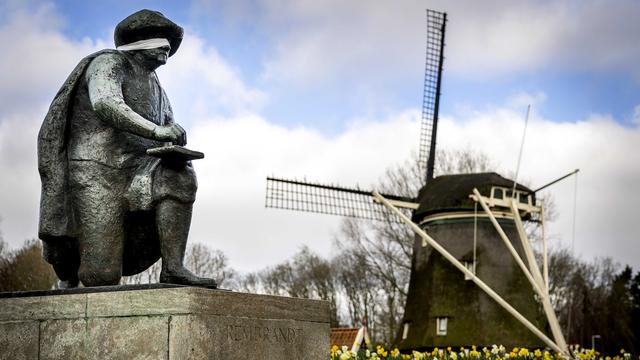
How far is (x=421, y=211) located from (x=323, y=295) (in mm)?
28285

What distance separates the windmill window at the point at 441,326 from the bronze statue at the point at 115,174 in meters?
24.2

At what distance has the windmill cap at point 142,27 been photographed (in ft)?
22.5

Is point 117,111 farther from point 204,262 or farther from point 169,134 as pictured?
point 204,262

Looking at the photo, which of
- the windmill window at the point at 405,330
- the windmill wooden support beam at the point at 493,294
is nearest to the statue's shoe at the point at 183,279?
the windmill wooden support beam at the point at 493,294

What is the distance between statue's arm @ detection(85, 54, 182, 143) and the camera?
248 inches

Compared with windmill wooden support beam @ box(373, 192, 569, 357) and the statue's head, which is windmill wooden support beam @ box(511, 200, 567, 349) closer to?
windmill wooden support beam @ box(373, 192, 569, 357)

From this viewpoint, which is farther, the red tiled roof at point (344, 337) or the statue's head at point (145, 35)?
the red tiled roof at point (344, 337)

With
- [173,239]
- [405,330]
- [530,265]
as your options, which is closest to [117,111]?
[173,239]

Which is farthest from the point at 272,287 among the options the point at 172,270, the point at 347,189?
the point at 172,270

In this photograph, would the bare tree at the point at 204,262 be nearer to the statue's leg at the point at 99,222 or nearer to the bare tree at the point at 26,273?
the bare tree at the point at 26,273

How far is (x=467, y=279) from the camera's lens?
2955cm

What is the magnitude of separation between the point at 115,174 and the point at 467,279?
24.2 m

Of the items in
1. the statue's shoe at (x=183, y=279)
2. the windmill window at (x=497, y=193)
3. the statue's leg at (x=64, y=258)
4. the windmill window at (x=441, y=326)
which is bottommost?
the windmill window at (x=441, y=326)

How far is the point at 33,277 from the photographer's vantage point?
144 feet
